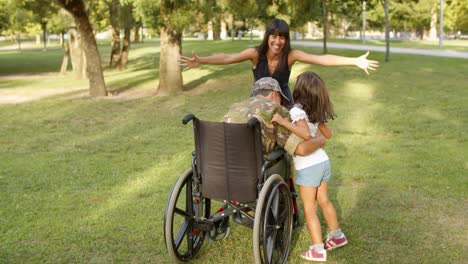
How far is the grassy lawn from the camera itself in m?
4.50

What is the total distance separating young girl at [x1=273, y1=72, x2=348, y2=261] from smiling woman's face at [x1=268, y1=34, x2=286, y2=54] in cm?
43

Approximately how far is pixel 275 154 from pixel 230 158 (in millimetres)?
300

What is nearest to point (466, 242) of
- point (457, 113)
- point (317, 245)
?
point (317, 245)

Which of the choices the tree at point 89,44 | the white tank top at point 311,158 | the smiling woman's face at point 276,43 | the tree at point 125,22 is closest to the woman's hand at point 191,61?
the smiling woman's face at point 276,43

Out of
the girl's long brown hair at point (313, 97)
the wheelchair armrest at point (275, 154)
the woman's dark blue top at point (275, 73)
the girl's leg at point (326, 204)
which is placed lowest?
the girl's leg at point (326, 204)

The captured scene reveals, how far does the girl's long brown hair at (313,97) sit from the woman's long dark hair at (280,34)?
1.55 feet

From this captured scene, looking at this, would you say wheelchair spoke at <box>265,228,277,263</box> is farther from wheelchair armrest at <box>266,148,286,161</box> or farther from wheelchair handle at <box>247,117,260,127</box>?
wheelchair handle at <box>247,117,260,127</box>

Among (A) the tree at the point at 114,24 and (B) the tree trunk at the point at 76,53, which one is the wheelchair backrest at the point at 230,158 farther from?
(A) the tree at the point at 114,24

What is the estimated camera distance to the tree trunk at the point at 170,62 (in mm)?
15445

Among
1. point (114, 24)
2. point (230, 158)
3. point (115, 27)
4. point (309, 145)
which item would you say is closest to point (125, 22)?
point (114, 24)

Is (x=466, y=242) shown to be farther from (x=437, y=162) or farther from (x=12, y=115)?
(x=12, y=115)

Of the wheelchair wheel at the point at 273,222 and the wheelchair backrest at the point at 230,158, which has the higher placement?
the wheelchair backrest at the point at 230,158

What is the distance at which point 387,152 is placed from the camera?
7.90m

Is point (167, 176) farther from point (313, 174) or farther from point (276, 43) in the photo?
point (313, 174)
